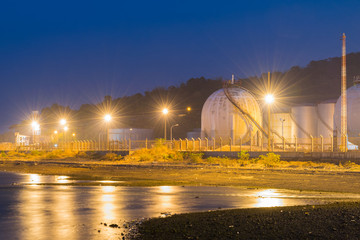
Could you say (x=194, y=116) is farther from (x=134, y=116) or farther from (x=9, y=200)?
(x=9, y=200)

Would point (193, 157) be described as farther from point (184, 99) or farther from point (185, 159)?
point (184, 99)

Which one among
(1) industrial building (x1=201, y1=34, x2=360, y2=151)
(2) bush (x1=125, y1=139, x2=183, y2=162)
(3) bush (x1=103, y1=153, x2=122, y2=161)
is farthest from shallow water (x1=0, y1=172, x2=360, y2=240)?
(1) industrial building (x1=201, y1=34, x2=360, y2=151)

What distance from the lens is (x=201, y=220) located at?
390 inches

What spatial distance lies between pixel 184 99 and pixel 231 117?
65621 mm

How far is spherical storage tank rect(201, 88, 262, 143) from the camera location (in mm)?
61844

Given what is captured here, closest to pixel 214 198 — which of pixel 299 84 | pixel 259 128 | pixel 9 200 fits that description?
pixel 9 200

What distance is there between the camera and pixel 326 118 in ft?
225

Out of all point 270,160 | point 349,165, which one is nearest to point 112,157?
point 270,160

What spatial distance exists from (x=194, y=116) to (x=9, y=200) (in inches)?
3830

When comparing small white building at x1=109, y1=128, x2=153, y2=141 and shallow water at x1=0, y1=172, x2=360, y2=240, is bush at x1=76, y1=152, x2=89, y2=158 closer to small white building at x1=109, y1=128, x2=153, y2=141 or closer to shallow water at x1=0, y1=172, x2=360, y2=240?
small white building at x1=109, y1=128, x2=153, y2=141

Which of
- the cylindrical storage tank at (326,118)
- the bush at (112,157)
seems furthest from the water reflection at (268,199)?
the cylindrical storage tank at (326,118)

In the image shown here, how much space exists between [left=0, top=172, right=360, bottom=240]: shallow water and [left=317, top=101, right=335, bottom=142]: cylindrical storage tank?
54309 mm

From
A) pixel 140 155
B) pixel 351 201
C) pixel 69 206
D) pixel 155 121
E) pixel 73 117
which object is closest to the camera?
pixel 69 206

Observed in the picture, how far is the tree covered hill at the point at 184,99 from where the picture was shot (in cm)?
10811
